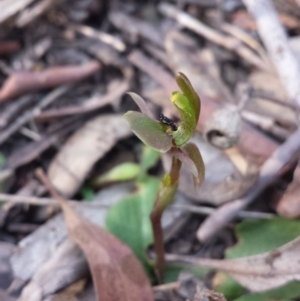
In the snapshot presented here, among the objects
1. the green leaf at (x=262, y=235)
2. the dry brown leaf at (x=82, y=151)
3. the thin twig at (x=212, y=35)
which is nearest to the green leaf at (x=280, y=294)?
the green leaf at (x=262, y=235)

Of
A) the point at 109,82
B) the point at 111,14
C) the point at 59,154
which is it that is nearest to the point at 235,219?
the point at 59,154

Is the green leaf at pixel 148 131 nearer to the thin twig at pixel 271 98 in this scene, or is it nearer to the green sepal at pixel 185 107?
the green sepal at pixel 185 107

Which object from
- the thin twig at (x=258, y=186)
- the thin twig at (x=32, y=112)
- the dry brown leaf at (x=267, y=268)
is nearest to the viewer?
the dry brown leaf at (x=267, y=268)

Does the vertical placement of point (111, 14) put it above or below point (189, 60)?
above

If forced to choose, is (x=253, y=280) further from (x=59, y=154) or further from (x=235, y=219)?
(x=59, y=154)

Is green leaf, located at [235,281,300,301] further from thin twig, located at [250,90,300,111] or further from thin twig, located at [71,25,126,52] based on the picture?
thin twig, located at [71,25,126,52]

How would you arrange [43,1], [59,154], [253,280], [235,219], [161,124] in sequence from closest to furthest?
[161,124], [253,280], [235,219], [59,154], [43,1]
